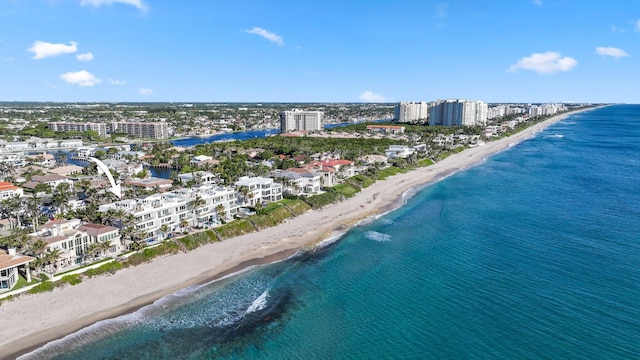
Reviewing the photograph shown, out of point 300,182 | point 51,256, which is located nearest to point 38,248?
point 51,256

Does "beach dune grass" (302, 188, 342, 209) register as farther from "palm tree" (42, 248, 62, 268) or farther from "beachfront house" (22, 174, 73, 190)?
"beachfront house" (22, 174, 73, 190)

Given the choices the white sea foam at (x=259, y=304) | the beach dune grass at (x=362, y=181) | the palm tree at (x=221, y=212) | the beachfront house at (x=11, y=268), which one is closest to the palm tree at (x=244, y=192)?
the palm tree at (x=221, y=212)

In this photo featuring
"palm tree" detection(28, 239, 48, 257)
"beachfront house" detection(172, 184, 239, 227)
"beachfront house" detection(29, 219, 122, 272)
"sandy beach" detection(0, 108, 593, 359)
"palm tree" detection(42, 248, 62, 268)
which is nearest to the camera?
"sandy beach" detection(0, 108, 593, 359)

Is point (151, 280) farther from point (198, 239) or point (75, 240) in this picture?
point (198, 239)

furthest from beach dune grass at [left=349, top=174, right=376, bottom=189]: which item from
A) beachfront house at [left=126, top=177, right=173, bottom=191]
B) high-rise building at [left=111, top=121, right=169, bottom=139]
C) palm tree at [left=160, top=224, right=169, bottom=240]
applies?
high-rise building at [left=111, top=121, right=169, bottom=139]

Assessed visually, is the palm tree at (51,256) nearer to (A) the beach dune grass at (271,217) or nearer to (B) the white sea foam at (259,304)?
(B) the white sea foam at (259,304)

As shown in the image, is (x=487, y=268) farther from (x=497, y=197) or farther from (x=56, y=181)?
(x=56, y=181)
